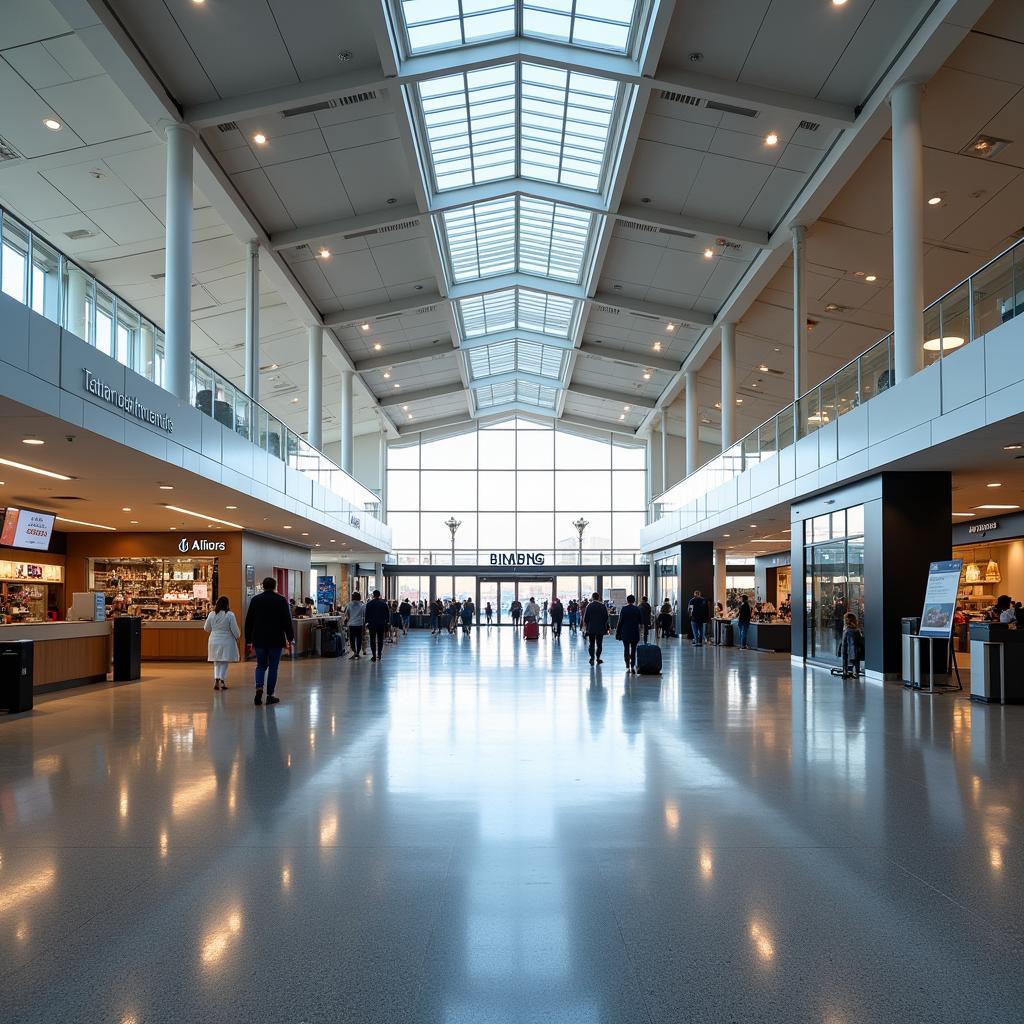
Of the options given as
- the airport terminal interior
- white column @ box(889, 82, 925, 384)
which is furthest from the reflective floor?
white column @ box(889, 82, 925, 384)

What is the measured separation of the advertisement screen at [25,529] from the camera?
13500mm

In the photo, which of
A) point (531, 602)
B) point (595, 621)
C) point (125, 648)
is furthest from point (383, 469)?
point (125, 648)

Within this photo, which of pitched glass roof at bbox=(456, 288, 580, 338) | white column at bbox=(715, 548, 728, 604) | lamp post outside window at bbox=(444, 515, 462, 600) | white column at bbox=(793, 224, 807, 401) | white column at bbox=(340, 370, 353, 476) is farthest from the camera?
lamp post outside window at bbox=(444, 515, 462, 600)

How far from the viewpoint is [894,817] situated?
524 centimetres

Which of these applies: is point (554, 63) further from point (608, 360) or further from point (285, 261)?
point (608, 360)

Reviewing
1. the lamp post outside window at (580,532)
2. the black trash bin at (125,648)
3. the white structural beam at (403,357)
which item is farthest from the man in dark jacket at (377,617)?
the lamp post outside window at (580,532)

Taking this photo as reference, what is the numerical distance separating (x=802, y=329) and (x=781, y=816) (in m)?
13.7

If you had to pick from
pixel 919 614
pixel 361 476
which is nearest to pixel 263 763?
pixel 919 614

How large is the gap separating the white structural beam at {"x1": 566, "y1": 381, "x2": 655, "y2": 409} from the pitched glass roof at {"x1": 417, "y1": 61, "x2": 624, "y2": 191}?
17.2 m

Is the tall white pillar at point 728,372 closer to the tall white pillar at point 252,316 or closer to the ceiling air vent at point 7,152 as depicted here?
the tall white pillar at point 252,316

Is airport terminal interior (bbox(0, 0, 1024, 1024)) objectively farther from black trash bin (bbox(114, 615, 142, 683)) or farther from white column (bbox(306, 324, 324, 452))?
white column (bbox(306, 324, 324, 452))

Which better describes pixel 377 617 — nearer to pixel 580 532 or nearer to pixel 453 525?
pixel 453 525

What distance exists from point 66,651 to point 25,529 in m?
2.23

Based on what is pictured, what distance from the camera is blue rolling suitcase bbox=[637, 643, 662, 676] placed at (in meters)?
15.0
